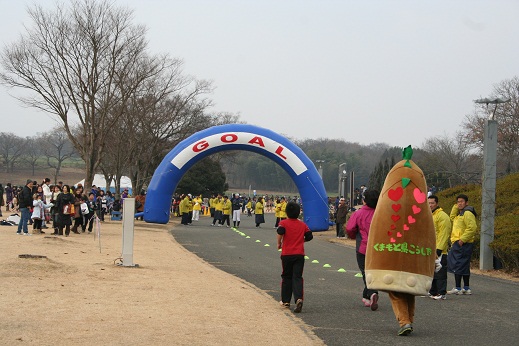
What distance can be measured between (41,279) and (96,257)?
4.80 meters

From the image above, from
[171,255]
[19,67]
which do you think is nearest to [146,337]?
[171,255]

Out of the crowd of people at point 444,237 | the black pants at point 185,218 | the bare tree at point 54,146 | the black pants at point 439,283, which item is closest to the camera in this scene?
the crowd of people at point 444,237

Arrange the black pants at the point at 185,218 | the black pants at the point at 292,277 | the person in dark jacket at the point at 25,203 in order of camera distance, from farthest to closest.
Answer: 1. the black pants at the point at 185,218
2. the person in dark jacket at the point at 25,203
3. the black pants at the point at 292,277

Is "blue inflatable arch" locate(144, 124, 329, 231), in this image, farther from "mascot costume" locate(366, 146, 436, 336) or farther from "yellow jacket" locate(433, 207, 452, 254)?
"mascot costume" locate(366, 146, 436, 336)

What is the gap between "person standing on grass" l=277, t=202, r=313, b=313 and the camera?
34.4 feet

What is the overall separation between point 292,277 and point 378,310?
1.41m

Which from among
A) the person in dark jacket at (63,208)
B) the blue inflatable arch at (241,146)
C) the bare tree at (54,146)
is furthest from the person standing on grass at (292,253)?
the bare tree at (54,146)

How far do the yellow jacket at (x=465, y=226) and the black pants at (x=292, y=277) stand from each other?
3.85 meters

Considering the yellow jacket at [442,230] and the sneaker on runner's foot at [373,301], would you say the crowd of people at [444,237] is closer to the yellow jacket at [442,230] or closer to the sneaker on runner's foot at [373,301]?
the yellow jacket at [442,230]

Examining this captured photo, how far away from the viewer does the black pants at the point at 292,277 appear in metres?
10.5

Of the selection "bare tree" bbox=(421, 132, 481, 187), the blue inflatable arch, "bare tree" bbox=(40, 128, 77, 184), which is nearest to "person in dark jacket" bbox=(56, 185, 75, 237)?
the blue inflatable arch

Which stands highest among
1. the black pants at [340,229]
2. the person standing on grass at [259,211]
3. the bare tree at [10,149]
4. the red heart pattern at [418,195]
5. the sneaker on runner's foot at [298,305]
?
the bare tree at [10,149]

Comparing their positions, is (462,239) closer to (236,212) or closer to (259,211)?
(259,211)

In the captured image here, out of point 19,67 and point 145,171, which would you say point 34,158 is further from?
point 19,67
